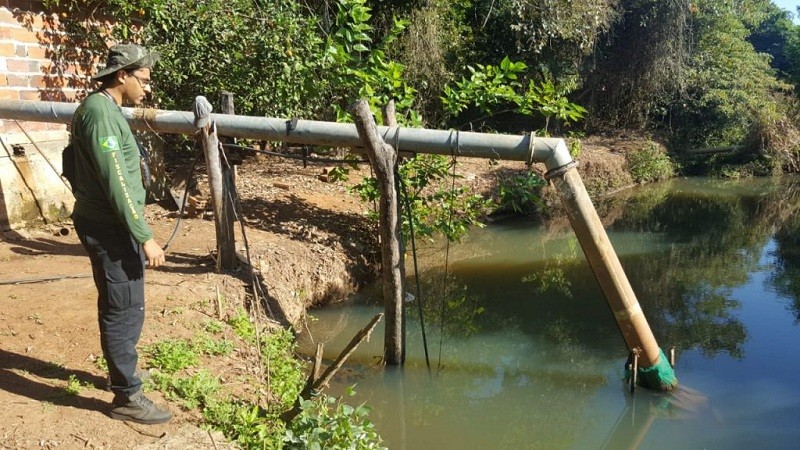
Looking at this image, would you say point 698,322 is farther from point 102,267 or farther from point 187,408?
point 102,267

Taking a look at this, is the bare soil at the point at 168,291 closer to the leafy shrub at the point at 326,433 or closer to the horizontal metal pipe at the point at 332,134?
the leafy shrub at the point at 326,433

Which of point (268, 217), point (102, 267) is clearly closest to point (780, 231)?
point (268, 217)

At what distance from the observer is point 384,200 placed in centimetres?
529

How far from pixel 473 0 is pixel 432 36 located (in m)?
2.83

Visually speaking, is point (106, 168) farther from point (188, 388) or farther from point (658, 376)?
point (658, 376)

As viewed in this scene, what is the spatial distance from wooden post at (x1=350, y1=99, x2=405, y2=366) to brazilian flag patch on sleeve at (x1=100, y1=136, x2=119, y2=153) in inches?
80.3

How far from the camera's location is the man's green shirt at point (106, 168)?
3217 millimetres

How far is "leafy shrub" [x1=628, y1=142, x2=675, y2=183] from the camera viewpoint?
54.8 feet

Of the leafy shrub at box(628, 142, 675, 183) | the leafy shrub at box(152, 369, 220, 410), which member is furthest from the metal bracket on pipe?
the leafy shrub at box(628, 142, 675, 183)

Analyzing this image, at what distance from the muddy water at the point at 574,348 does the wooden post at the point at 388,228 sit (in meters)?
0.33

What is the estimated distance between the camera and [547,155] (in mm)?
5020

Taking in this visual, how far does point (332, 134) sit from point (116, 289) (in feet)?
7.73

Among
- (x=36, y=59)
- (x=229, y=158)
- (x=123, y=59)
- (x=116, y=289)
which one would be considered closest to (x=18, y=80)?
(x=36, y=59)

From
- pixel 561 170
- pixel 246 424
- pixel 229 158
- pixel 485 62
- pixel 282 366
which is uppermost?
pixel 485 62
